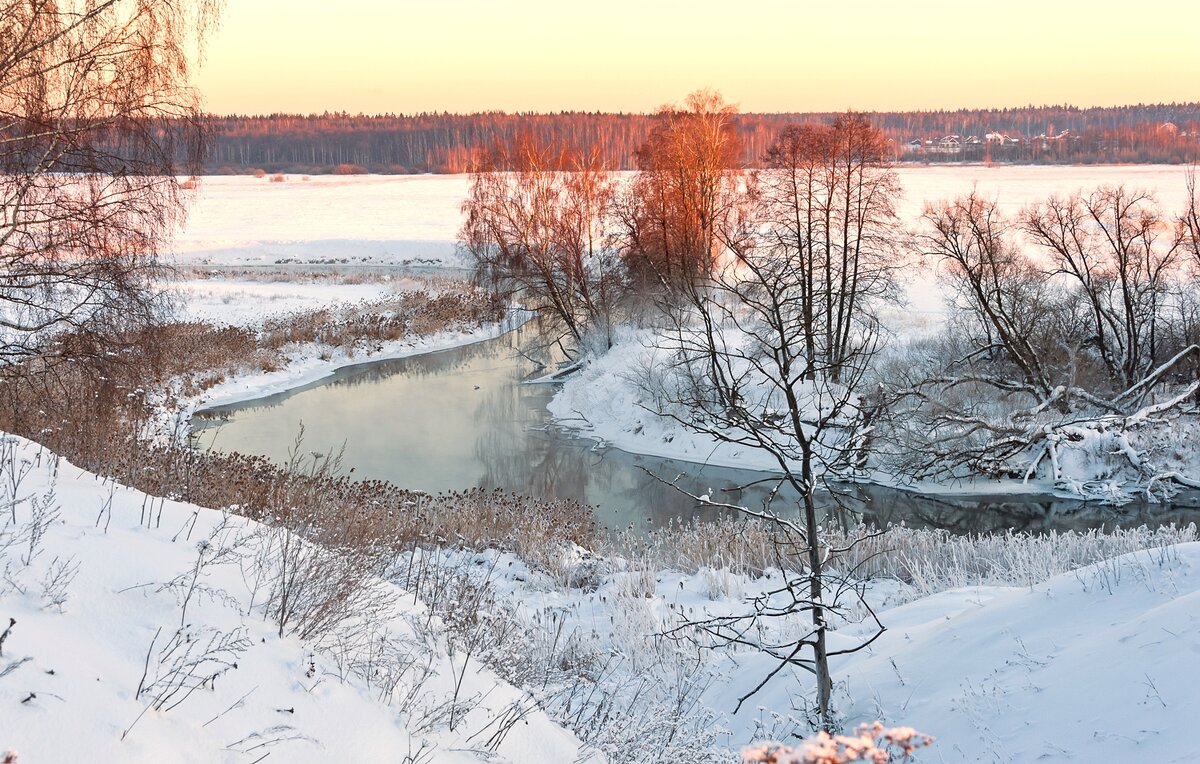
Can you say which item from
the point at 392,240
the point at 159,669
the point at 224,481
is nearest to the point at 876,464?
the point at 224,481

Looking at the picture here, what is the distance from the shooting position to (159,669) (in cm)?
331

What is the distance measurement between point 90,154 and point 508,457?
1122 centimetres

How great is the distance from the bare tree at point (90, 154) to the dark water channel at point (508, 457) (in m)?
6.24

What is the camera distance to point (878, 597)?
31.1ft

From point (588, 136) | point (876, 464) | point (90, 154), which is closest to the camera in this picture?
point (90, 154)

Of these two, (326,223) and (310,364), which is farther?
(326,223)

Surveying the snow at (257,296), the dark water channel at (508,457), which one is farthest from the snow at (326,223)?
the dark water channel at (508,457)

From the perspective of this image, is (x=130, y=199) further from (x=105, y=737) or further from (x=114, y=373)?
(x=105, y=737)

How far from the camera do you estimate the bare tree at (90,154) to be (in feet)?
28.0

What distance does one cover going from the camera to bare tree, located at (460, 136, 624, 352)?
27781 millimetres

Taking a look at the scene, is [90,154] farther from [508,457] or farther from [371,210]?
[371,210]

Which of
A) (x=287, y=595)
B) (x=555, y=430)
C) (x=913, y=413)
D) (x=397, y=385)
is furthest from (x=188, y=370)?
(x=287, y=595)

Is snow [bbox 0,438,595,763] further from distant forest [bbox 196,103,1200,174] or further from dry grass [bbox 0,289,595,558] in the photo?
distant forest [bbox 196,103,1200,174]

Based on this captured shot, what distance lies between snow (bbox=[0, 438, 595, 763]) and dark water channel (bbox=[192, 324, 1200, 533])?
9979 mm
